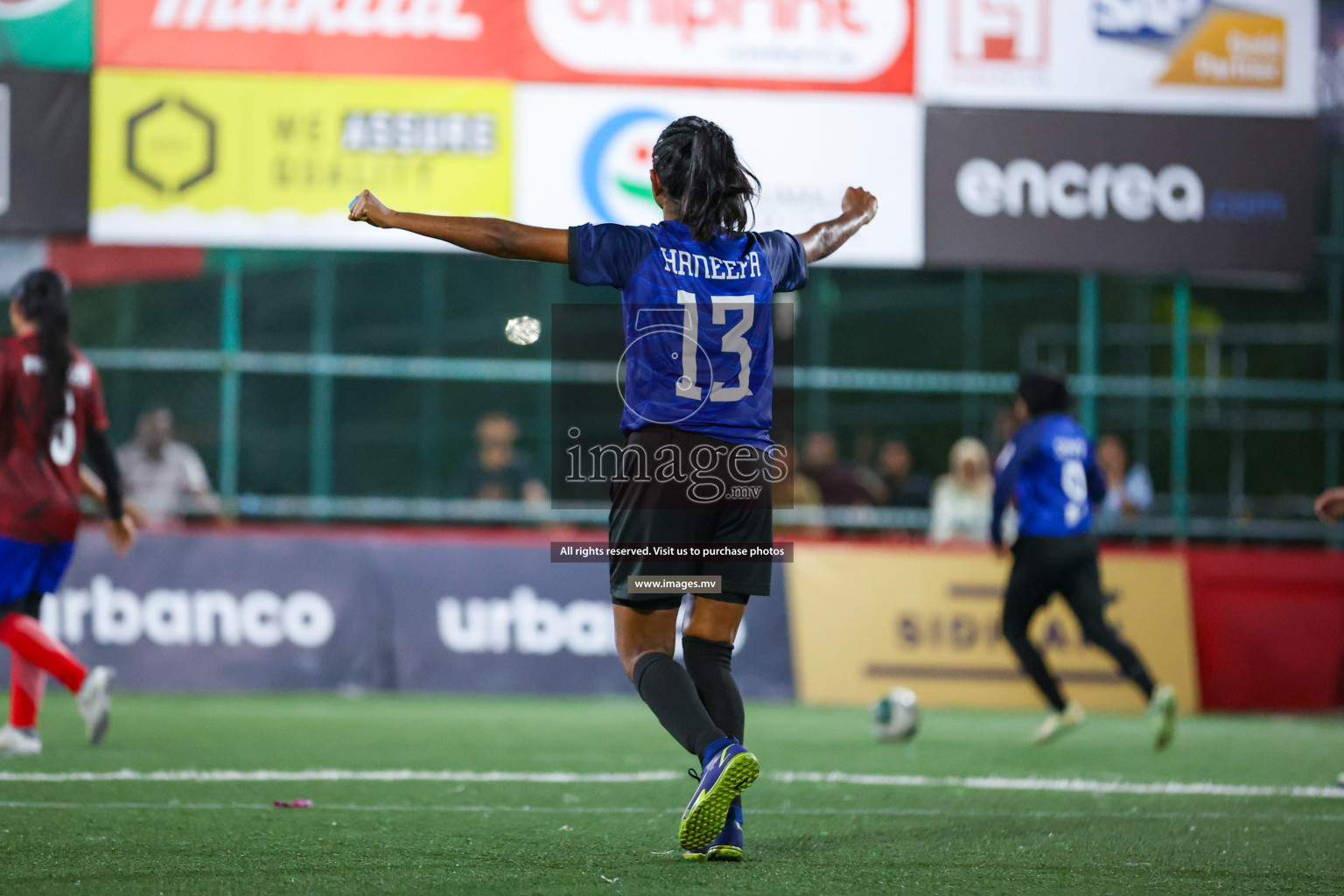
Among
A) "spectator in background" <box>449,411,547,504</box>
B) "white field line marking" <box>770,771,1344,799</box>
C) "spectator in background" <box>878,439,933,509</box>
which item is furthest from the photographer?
"spectator in background" <box>878,439,933,509</box>

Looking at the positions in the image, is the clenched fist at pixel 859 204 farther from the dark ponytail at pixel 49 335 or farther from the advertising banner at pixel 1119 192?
the advertising banner at pixel 1119 192

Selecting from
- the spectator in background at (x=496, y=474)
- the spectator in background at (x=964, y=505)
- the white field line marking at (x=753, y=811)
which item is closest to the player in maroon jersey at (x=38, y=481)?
the white field line marking at (x=753, y=811)

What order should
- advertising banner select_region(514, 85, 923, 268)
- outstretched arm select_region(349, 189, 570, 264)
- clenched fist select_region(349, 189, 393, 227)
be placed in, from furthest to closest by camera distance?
advertising banner select_region(514, 85, 923, 268), clenched fist select_region(349, 189, 393, 227), outstretched arm select_region(349, 189, 570, 264)

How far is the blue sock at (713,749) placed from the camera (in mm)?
4281

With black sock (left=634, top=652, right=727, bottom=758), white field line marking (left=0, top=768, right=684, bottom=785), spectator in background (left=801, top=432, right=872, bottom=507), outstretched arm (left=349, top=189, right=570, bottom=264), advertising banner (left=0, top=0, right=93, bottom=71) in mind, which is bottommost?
white field line marking (left=0, top=768, right=684, bottom=785)

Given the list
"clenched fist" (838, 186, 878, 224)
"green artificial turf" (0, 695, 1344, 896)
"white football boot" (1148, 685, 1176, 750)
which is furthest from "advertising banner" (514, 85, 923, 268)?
"clenched fist" (838, 186, 878, 224)

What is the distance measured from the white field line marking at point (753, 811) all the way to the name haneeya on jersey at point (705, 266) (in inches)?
80.7

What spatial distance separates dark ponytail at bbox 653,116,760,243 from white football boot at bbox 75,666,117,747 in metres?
4.14

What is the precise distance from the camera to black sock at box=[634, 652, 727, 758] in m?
4.39

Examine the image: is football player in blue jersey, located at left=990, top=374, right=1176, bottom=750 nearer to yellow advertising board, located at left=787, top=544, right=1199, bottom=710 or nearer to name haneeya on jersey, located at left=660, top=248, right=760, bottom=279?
yellow advertising board, located at left=787, top=544, right=1199, bottom=710

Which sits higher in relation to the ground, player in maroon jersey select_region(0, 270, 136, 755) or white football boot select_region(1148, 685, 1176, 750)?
player in maroon jersey select_region(0, 270, 136, 755)

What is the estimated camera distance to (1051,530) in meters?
9.20

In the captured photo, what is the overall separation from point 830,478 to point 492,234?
967 cm

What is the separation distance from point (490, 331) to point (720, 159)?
69.2 feet
